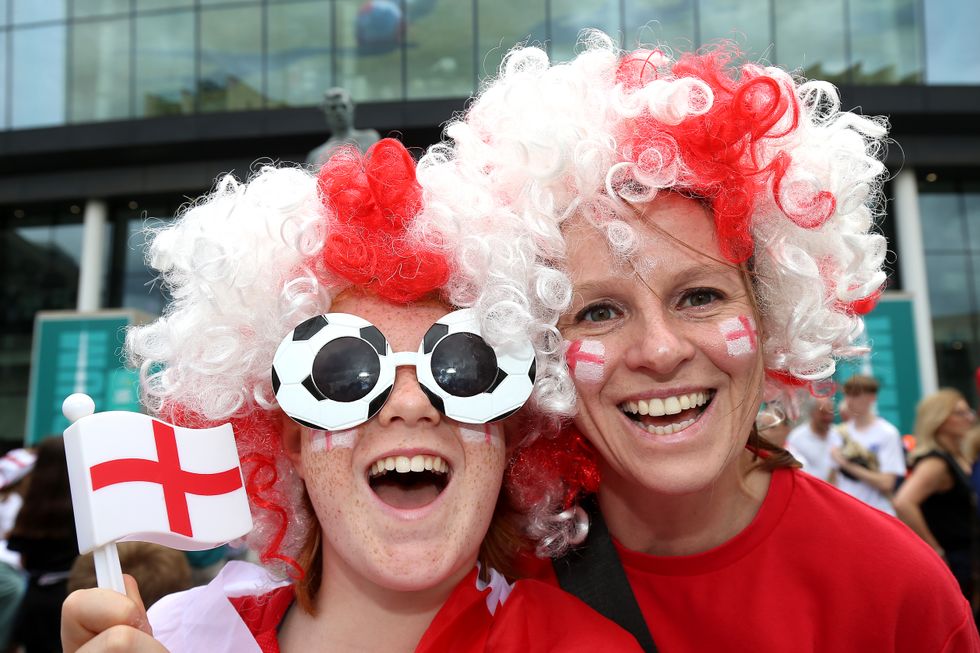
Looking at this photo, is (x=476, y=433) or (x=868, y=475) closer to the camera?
(x=476, y=433)

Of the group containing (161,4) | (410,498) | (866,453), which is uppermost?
(161,4)

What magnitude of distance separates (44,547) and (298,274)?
276 cm

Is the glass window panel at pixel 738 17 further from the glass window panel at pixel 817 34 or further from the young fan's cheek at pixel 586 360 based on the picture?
the young fan's cheek at pixel 586 360

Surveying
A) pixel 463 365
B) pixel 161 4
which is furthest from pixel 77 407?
pixel 161 4

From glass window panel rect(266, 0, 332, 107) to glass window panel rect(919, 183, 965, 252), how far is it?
36.1 feet

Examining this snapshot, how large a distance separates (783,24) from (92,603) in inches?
564

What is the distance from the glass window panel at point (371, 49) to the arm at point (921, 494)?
1119 centimetres

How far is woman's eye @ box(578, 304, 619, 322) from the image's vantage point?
1946mm

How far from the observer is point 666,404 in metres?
1.91

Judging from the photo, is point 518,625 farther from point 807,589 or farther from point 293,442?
point 807,589

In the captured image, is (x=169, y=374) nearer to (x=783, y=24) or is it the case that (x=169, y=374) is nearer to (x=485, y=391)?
(x=485, y=391)

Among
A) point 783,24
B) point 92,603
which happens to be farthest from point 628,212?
point 783,24

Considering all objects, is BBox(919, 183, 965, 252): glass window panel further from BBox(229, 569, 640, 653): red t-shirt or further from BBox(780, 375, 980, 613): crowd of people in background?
BBox(229, 569, 640, 653): red t-shirt

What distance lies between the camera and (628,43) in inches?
521
